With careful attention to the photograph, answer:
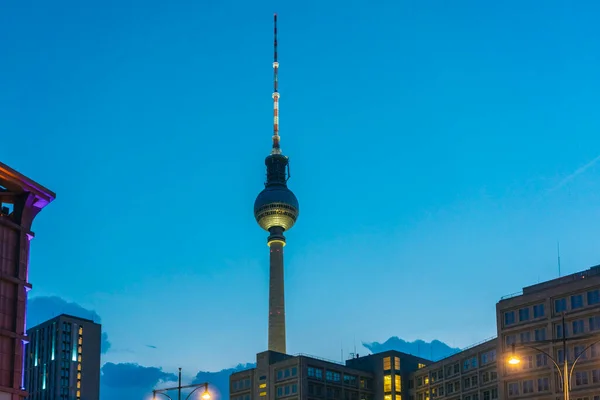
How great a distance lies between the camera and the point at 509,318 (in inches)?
5197

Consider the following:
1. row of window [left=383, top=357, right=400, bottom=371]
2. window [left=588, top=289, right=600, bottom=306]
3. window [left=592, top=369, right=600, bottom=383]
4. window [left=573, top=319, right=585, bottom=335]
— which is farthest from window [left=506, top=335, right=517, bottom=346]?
row of window [left=383, top=357, right=400, bottom=371]

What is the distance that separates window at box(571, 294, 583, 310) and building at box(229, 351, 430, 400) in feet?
235

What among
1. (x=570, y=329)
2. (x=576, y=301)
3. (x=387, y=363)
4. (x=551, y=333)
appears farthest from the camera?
(x=387, y=363)

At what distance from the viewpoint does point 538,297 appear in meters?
126

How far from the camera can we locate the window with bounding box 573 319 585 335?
12025 centimetres

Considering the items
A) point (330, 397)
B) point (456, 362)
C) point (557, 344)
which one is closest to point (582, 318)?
point (557, 344)

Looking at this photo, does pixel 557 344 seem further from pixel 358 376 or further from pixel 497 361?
pixel 358 376

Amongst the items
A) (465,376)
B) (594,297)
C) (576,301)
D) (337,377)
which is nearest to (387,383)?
(337,377)

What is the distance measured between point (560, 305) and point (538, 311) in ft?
13.0

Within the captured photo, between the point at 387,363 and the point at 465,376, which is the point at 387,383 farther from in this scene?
the point at 465,376

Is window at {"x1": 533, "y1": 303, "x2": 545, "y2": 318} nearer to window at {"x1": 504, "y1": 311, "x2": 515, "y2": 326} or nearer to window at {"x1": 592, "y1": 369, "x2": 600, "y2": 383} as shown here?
window at {"x1": 504, "y1": 311, "x2": 515, "y2": 326}

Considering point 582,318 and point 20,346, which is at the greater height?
point 582,318

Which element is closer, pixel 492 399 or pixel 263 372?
pixel 492 399

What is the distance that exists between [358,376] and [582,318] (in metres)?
81.5
